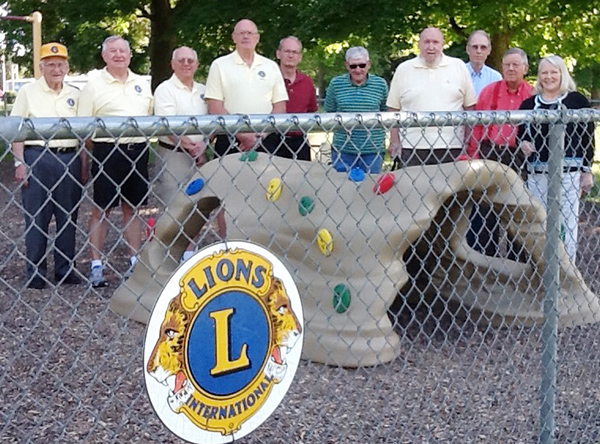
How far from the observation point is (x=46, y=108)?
18.7 feet

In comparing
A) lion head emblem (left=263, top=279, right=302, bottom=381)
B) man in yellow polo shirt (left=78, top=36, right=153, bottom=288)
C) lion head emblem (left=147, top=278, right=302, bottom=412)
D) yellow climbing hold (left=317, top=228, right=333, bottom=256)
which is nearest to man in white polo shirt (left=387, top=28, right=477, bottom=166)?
yellow climbing hold (left=317, top=228, right=333, bottom=256)

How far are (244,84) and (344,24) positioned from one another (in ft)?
Answer: 18.2

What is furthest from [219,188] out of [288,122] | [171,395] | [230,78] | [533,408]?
[171,395]

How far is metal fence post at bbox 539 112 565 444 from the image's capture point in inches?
116

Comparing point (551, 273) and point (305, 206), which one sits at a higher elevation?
point (551, 273)

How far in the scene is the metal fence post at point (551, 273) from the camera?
295 cm

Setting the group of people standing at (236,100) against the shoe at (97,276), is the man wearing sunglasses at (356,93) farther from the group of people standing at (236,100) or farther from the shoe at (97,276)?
the shoe at (97,276)

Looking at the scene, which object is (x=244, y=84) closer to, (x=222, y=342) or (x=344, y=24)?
(x=222, y=342)

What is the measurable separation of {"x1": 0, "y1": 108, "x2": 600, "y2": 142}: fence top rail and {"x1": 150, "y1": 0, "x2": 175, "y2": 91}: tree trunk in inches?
470

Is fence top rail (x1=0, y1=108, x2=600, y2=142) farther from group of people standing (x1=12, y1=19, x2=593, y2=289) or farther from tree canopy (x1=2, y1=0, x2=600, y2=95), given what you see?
tree canopy (x1=2, y1=0, x2=600, y2=95)

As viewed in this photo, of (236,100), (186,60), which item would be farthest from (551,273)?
(186,60)

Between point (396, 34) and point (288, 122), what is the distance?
931 cm

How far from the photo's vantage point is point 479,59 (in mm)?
6527

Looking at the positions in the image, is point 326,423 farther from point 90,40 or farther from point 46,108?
point 90,40
